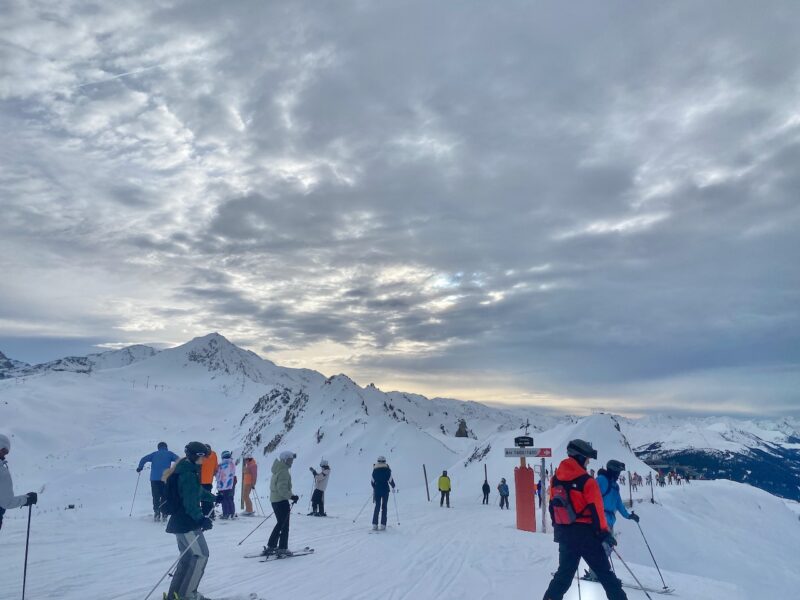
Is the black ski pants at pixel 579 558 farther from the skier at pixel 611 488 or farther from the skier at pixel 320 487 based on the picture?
the skier at pixel 320 487

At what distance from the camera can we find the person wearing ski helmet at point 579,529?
6863mm

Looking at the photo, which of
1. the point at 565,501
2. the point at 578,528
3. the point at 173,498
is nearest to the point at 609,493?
the point at 578,528

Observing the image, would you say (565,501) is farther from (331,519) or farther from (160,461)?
(331,519)

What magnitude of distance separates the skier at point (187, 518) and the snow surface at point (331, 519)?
98 cm

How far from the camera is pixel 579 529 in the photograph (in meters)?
6.94

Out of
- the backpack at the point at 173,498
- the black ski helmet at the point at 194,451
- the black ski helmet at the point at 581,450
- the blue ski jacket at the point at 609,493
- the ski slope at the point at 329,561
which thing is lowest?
the ski slope at the point at 329,561

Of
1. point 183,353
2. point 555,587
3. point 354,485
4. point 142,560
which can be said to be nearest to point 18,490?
point 354,485

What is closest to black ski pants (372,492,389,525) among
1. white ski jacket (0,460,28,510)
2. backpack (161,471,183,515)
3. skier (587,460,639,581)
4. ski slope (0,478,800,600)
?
ski slope (0,478,800,600)

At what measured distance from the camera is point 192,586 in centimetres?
757

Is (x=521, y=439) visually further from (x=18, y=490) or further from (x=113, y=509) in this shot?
(x=18, y=490)

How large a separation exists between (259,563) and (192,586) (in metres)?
3.58

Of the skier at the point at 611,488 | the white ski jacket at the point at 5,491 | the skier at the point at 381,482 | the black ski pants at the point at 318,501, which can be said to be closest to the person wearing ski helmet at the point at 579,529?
the skier at the point at 611,488

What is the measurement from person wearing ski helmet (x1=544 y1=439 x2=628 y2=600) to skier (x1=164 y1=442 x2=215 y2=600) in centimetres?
444

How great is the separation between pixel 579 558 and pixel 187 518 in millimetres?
5000
